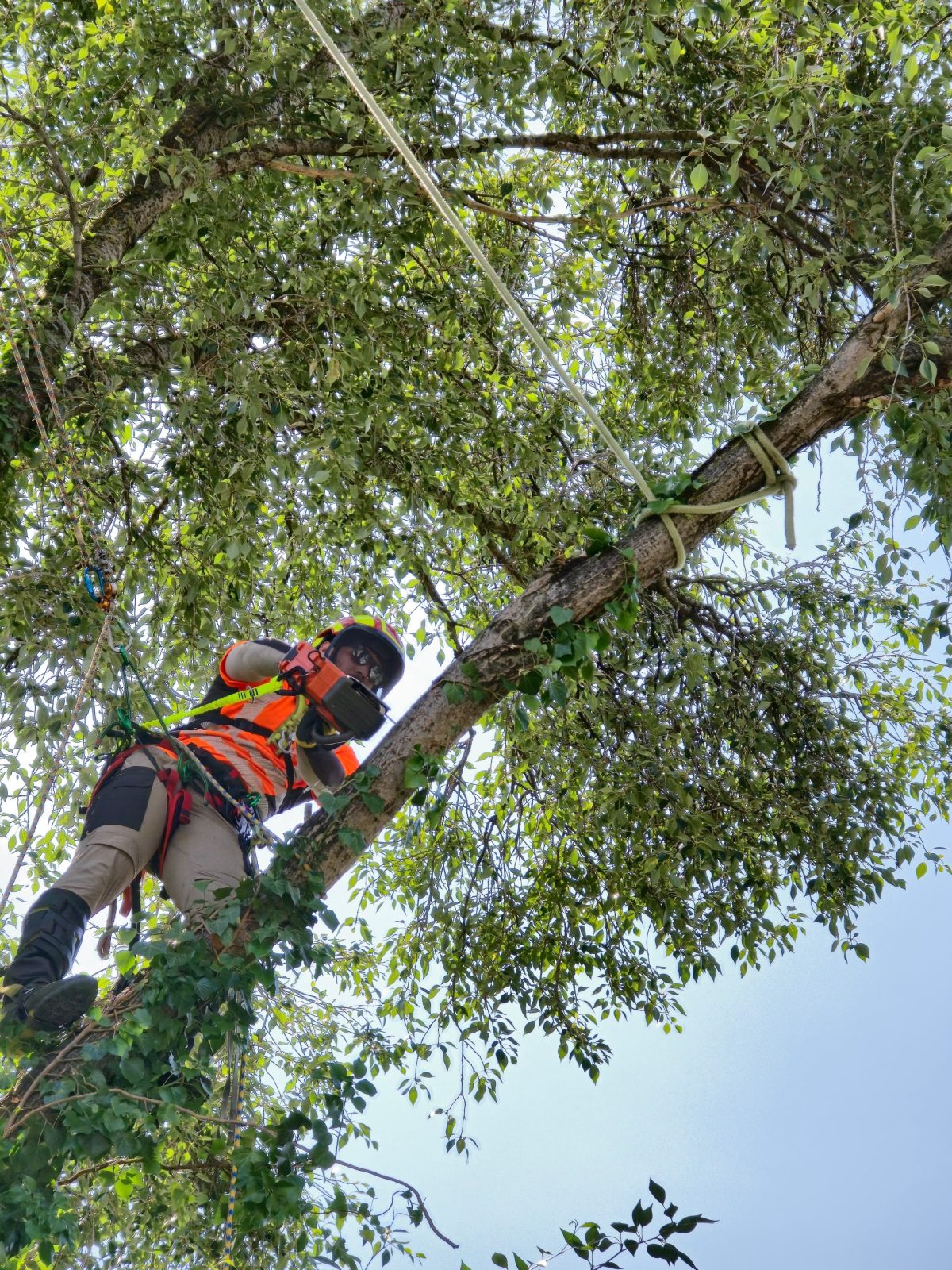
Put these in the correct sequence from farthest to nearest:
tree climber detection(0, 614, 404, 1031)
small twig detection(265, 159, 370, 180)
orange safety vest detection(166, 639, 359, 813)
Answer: small twig detection(265, 159, 370, 180) < orange safety vest detection(166, 639, 359, 813) < tree climber detection(0, 614, 404, 1031)

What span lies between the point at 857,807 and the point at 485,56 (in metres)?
2.92

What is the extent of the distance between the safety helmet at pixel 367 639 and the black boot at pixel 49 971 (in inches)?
37.9

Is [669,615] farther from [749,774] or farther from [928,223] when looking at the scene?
[928,223]

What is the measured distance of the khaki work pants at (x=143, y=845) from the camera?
279 cm

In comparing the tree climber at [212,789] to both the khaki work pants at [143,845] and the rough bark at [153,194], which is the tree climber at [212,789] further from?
the rough bark at [153,194]

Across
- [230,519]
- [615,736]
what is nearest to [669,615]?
[615,736]

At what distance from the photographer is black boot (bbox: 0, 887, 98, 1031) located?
7.91ft

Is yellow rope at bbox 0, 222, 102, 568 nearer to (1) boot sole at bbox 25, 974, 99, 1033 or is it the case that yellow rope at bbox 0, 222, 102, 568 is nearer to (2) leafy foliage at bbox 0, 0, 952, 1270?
(2) leafy foliage at bbox 0, 0, 952, 1270

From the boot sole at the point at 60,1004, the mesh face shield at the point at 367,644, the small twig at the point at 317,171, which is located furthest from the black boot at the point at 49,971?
the small twig at the point at 317,171

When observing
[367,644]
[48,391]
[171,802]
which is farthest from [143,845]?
[48,391]

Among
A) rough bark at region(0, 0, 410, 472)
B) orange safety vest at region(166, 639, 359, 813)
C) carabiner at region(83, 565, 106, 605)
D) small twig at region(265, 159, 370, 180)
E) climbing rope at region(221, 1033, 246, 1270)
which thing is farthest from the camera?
small twig at region(265, 159, 370, 180)

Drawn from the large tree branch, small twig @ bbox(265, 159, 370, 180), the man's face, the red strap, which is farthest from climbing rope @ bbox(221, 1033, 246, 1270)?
small twig @ bbox(265, 159, 370, 180)

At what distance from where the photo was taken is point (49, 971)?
2.58m

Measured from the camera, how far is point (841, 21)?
3789mm
